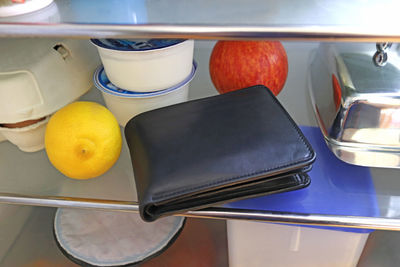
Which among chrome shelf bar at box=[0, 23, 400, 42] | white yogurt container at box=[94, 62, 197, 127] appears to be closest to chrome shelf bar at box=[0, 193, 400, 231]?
white yogurt container at box=[94, 62, 197, 127]

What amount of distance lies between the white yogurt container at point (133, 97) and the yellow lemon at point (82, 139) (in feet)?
0.14

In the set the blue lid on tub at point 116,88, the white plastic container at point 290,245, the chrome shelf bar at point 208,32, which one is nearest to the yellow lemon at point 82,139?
the blue lid on tub at point 116,88

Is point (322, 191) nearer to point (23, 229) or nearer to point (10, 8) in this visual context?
point (10, 8)

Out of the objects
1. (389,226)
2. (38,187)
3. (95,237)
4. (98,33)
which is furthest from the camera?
(95,237)

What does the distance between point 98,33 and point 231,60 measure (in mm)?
265

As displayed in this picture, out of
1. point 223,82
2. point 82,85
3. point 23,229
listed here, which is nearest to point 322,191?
point 223,82

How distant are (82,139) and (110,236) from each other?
15.4 inches

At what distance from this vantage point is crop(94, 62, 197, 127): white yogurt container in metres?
0.66

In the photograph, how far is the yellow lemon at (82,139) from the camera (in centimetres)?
62

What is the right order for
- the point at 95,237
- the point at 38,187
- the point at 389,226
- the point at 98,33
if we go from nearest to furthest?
1. the point at 98,33
2. the point at 389,226
3. the point at 38,187
4. the point at 95,237

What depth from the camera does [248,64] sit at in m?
0.66

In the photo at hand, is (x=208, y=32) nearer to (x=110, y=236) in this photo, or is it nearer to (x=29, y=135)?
(x=29, y=135)

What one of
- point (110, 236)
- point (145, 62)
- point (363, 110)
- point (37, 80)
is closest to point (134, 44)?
point (145, 62)

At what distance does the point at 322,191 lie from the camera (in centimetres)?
63
